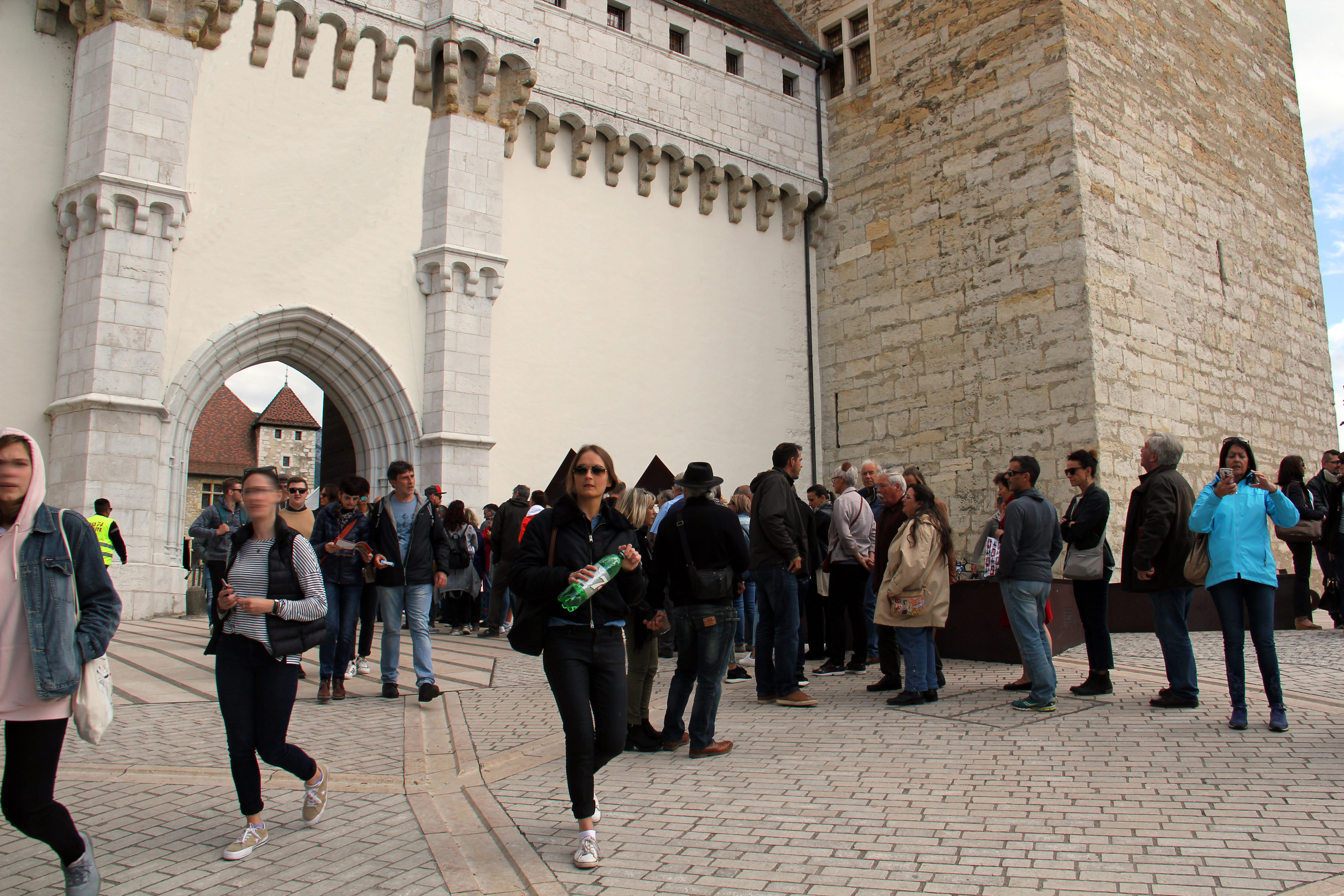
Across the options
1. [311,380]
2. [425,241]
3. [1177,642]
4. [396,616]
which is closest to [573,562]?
[396,616]

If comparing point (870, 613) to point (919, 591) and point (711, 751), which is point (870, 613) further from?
point (711, 751)

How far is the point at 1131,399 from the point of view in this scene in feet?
45.1

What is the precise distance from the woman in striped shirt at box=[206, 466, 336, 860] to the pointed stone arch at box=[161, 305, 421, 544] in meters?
7.93

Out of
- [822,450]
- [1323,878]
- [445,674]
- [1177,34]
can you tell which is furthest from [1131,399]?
[1323,878]

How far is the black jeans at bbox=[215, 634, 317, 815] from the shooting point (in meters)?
3.64

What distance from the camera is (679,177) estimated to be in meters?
15.9

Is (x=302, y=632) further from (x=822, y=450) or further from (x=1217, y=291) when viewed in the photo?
(x=1217, y=291)

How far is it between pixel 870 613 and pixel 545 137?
9.37 metres

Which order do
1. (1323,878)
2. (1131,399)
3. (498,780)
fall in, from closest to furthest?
(1323,878) < (498,780) < (1131,399)

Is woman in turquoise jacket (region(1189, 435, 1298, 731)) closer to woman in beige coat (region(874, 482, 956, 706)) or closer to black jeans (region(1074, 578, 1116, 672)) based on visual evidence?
black jeans (region(1074, 578, 1116, 672))

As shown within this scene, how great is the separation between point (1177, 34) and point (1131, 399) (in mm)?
6786

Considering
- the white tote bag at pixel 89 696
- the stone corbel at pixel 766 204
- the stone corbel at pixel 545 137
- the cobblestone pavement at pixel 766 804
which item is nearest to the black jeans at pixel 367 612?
the cobblestone pavement at pixel 766 804

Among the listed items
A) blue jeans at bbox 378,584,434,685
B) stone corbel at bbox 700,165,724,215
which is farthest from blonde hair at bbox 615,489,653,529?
stone corbel at bbox 700,165,724,215

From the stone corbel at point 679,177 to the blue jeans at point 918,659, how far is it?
439 inches
